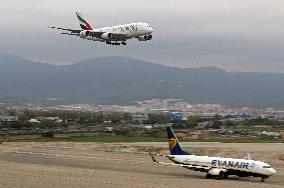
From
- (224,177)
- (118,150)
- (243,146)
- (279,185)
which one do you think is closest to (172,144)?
(224,177)

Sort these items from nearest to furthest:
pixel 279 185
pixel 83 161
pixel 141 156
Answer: pixel 279 185 → pixel 83 161 → pixel 141 156

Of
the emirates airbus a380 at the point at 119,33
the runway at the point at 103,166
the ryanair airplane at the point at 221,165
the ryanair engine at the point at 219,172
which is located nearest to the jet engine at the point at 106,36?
the emirates airbus a380 at the point at 119,33

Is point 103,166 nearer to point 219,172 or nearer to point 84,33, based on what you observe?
point 219,172

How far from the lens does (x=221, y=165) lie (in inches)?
3649

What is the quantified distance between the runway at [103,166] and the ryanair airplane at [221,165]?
153 cm

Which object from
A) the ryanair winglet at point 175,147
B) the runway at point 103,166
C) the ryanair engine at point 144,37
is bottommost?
the runway at point 103,166

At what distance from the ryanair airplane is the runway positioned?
5.01 ft

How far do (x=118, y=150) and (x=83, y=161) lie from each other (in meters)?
25.8

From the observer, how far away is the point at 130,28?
80562mm

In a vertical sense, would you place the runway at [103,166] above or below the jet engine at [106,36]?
below

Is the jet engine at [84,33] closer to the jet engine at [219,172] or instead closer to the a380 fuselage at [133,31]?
the a380 fuselage at [133,31]

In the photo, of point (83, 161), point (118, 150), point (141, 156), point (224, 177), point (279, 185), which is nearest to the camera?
point (279, 185)

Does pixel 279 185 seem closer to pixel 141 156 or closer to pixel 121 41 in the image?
pixel 121 41

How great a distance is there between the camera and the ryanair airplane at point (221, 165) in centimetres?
8938
